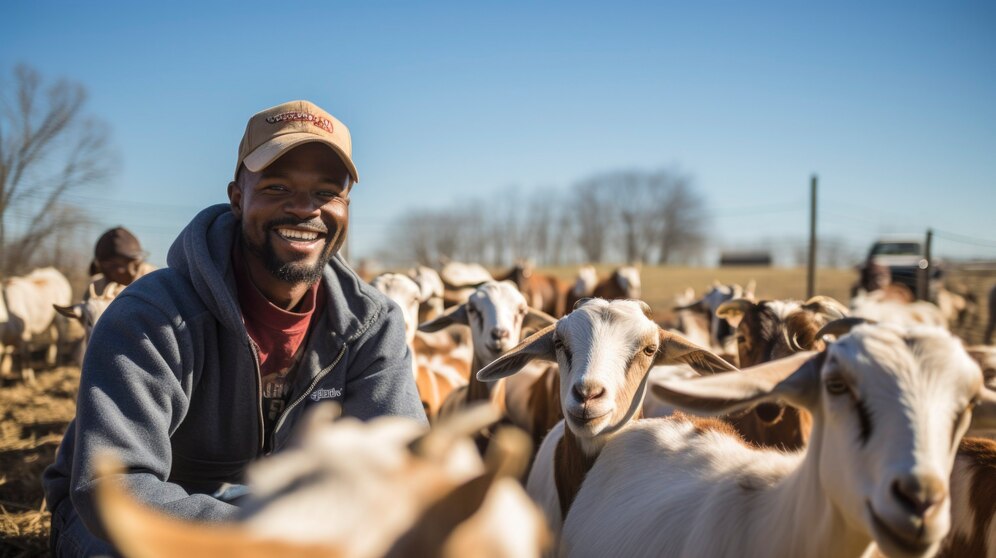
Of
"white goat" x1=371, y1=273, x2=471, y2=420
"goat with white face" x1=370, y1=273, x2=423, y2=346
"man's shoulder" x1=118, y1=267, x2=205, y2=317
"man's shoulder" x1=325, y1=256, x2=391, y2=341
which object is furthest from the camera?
"goat with white face" x1=370, y1=273, x2=423, y2=346

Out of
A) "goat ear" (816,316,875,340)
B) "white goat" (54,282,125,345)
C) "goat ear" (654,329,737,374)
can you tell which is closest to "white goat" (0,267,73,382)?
"white goat" (54,282,125,345)

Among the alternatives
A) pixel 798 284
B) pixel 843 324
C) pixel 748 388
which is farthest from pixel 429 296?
pixel 798 284

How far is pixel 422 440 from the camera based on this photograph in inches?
46.2

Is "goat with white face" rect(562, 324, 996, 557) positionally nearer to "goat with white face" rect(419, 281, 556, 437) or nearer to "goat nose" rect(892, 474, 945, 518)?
"goat nose" rect(892, 474, 945, 518)

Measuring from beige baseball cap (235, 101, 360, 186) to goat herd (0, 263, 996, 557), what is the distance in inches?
57.9

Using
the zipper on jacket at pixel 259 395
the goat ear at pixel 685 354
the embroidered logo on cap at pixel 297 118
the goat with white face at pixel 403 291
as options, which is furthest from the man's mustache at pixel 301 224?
the goat with white face at pixel 403 291

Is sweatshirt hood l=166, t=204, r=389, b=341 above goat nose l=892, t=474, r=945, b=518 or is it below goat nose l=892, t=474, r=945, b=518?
above

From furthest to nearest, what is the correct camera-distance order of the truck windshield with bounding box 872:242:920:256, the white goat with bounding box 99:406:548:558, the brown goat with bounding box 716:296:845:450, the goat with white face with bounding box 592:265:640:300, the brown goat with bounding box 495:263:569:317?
the truck windshield with bounding box 872:242:920:256
the goat with white face with bounding box 592:265:640:300
the brown goat with bounding box 495:263:569:317
the brown goat with bounding box 716:296:845:450
the white goat with bounding box 99:406:548:558

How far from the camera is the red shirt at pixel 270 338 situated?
317cm

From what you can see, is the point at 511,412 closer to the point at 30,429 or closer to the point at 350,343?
the point at 350,343

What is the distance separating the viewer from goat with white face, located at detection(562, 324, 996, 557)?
5.50 ft

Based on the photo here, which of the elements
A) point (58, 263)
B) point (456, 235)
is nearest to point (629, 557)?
point (58, 263)

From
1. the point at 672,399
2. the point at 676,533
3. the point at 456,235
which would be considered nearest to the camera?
the point at 672,399

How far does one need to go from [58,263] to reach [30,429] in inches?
477
